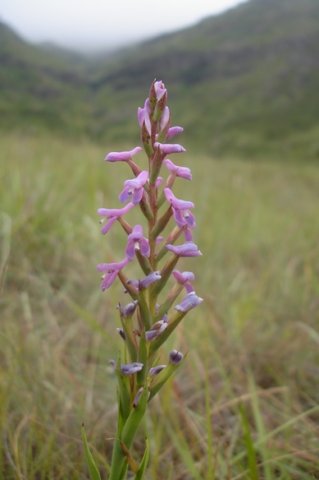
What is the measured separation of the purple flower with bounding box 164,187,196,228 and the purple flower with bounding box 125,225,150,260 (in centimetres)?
11

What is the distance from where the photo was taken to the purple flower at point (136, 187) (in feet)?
4.02

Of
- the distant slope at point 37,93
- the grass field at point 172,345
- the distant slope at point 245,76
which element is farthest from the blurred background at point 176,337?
the distant slope at point 37,93

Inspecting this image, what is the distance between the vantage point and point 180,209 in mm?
1288

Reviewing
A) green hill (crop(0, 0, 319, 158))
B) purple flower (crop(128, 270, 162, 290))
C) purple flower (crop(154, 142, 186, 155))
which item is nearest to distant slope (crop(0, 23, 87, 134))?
green hill (crop(0, 0, 319, 158))

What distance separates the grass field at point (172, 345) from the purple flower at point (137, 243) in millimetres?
860

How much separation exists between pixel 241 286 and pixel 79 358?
2.01 m

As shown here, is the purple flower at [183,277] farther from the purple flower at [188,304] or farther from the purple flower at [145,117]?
the purple flower at [145,117]

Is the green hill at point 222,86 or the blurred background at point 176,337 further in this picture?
the green hill at point 222,86

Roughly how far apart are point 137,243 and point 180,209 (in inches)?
5.7

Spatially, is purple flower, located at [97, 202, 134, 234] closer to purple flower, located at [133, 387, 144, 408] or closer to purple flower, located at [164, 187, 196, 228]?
purple flower, located at [164, 187, 196, 228]

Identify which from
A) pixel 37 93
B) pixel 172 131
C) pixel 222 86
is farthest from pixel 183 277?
pixel 222 86

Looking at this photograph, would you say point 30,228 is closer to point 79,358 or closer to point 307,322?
point 79,358

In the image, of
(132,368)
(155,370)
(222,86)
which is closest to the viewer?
(132,368)

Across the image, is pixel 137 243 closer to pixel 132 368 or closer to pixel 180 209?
pixel 180 209
